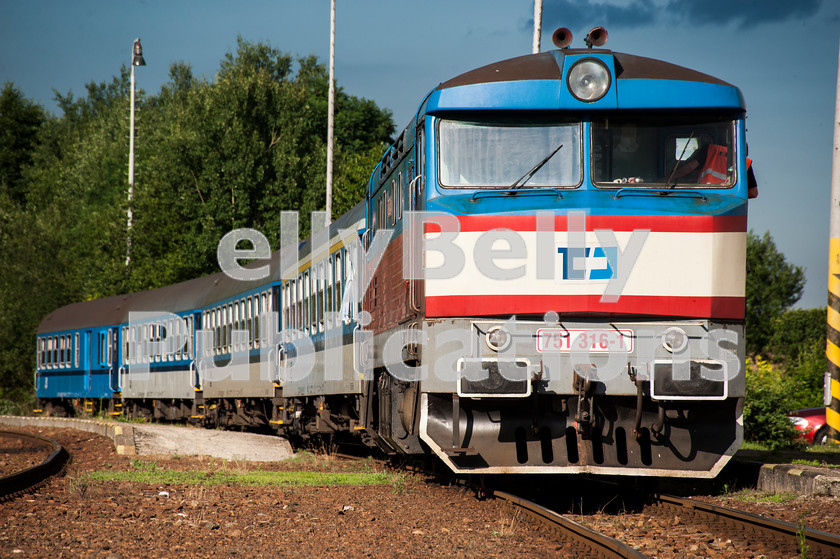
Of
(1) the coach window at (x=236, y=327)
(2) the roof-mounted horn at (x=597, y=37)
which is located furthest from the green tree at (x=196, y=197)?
(2) the roof-mounted horn at (x=597, y=37)

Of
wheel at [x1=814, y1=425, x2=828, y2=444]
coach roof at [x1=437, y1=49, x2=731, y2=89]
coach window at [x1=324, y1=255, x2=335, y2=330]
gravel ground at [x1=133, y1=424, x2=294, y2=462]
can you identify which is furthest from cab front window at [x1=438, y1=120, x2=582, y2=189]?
wheel at [x1=814, y1=425, x2=828, y2=444]

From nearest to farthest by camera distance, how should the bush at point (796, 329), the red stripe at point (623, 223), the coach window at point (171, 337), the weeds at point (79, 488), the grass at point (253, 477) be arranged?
the red stripe at point (623, 223)
the weeds at point (79, 488)
the grass at point (253, 477)
the coach window at point (171, 337)
the bush at point (796, 329)

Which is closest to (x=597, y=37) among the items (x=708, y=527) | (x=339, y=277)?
(x=708, y=527)

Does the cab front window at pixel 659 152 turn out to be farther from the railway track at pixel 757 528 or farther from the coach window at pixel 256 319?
the coach window at pixel 256 319

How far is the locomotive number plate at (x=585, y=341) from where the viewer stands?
7855 mm

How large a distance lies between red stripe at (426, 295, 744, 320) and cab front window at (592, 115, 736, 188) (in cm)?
100

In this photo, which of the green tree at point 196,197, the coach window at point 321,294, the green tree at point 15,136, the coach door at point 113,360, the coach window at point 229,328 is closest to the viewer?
the coach window at point 321,294

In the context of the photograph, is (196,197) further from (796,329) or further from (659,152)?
(659,152)

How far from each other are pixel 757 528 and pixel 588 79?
3.80 meters

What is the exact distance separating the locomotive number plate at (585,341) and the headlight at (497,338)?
0.28 meters

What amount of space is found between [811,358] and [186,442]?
1631cm

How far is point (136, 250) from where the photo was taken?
132 ft

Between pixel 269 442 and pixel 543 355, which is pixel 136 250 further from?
pixel 543 355

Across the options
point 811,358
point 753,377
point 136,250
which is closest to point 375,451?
point 753,377
